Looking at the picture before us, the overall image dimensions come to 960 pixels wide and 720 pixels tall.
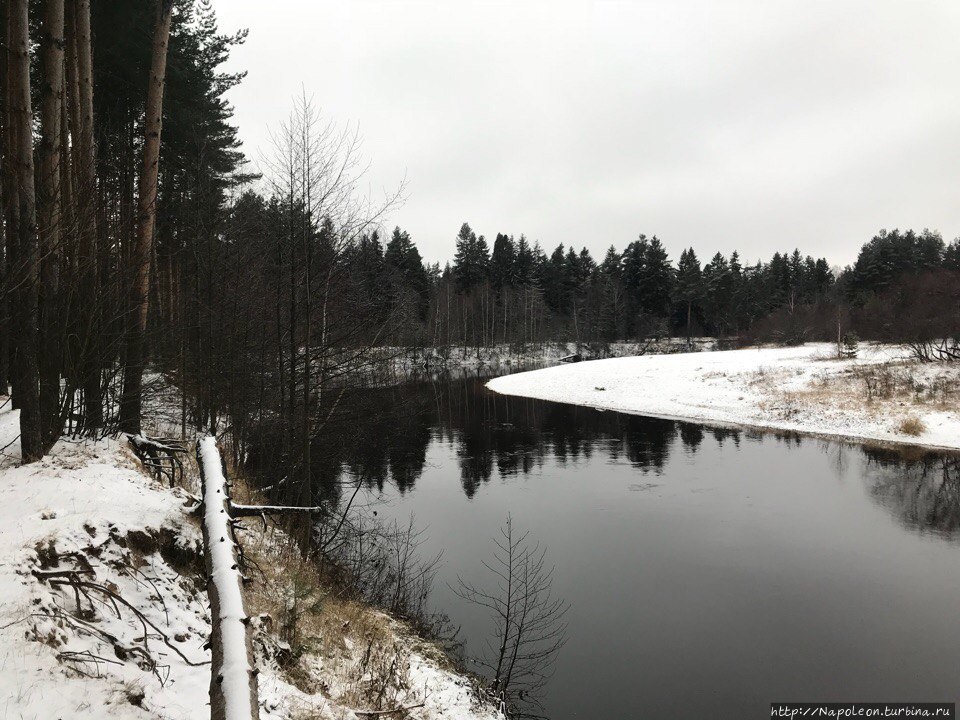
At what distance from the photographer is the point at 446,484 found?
1566 centimetres

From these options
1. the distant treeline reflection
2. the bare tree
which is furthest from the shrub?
the bare tree

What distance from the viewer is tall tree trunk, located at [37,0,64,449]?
562 cm

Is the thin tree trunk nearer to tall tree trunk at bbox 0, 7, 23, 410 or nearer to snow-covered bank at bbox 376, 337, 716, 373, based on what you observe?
tall tree trunk at bbox 0, 7, 23, 410

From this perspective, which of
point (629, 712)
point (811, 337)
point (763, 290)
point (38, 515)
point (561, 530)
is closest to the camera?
point (38, 515)

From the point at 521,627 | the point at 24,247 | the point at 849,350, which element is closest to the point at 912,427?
the point at 849,350

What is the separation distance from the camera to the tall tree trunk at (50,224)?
18.5 feet

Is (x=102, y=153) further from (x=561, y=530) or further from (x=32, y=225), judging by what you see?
(x=561, y=530)

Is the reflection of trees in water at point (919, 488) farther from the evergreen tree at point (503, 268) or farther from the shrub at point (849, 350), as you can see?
the evergreen tree at point (503, 268)

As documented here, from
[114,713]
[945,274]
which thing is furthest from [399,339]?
[945,274]

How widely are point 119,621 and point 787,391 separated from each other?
96.7ft

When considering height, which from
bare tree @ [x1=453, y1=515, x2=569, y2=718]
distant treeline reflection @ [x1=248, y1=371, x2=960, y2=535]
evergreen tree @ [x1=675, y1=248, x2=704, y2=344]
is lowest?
bare tree @ [x1=453, y1=515, x2=569, y2=718]

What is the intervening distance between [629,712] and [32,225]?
8.41 meters

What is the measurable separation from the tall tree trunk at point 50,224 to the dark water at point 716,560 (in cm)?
621

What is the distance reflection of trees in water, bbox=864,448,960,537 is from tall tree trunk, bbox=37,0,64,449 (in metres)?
15.8
